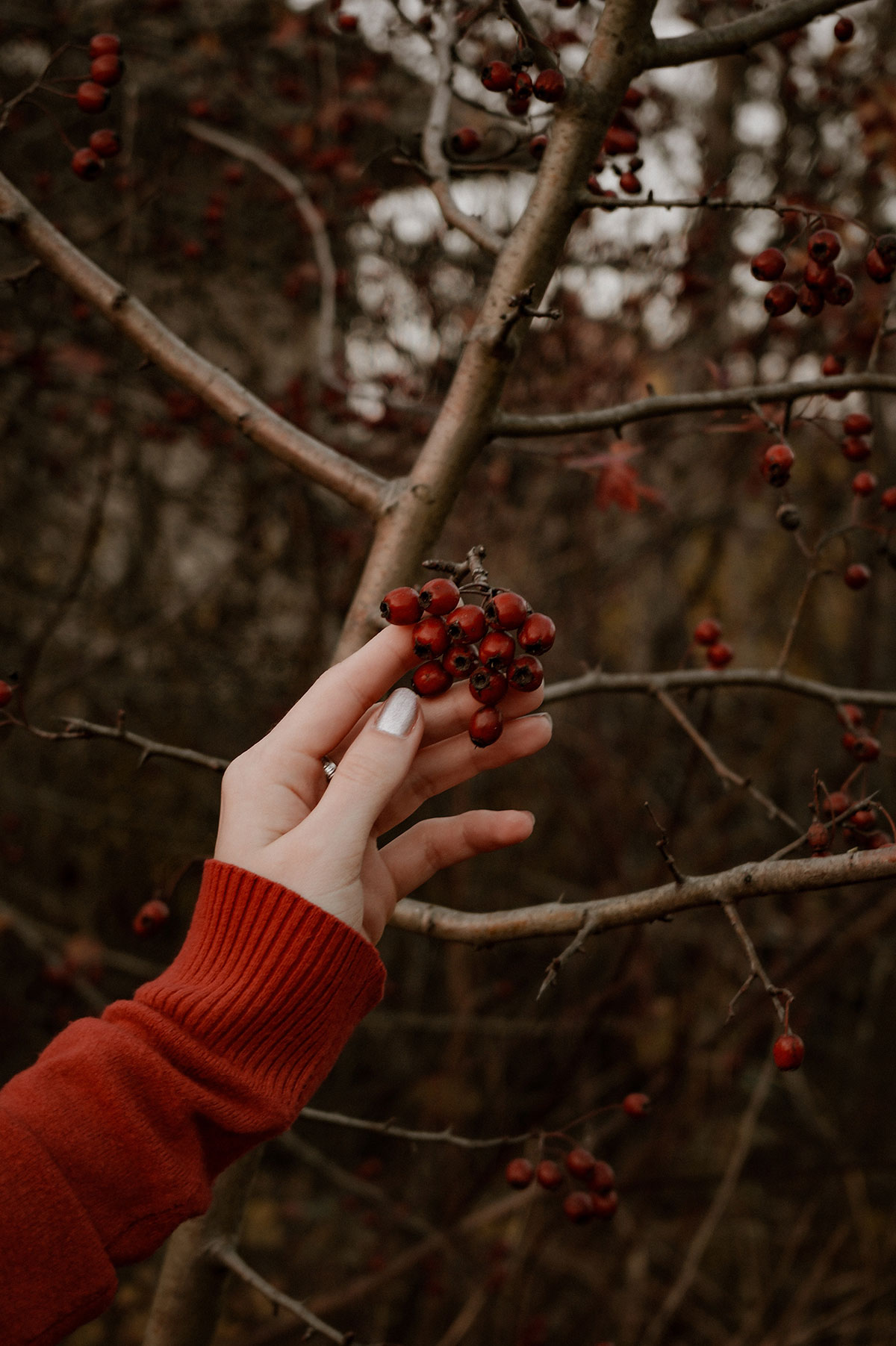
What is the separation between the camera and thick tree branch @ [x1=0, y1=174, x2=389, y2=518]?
177 centimetres

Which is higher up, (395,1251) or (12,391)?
(12,391)

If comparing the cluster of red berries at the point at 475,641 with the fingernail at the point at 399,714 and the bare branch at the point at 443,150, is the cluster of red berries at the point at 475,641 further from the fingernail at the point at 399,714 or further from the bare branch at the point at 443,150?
the bare branch at the point at 443,150

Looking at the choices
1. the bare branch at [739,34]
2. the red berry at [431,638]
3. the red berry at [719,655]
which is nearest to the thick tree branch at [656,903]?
the red berry at [431,638]

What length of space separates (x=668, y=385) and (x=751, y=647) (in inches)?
75.7

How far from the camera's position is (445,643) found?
4.30 feet

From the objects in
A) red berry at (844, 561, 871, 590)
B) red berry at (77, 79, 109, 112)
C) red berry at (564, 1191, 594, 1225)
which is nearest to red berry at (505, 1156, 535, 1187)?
red berry at (564, 1191, 594, 1225)

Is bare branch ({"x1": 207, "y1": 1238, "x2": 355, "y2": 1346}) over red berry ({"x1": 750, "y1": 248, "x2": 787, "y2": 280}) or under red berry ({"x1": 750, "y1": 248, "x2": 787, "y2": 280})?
under

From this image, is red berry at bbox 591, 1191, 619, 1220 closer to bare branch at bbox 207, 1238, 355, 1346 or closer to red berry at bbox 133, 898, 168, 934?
bare branch at bbox 207, 1238, 355, 1346

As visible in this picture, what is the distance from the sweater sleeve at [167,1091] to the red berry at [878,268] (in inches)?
58.7

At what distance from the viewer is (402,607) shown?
131 centimetres

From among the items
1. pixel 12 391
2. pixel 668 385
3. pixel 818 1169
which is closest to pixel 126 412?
pixel 12 391

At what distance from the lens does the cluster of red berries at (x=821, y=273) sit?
1.68m

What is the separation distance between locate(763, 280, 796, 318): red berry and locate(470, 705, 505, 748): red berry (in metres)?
1.03

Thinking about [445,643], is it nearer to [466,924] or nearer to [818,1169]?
[466,924]
